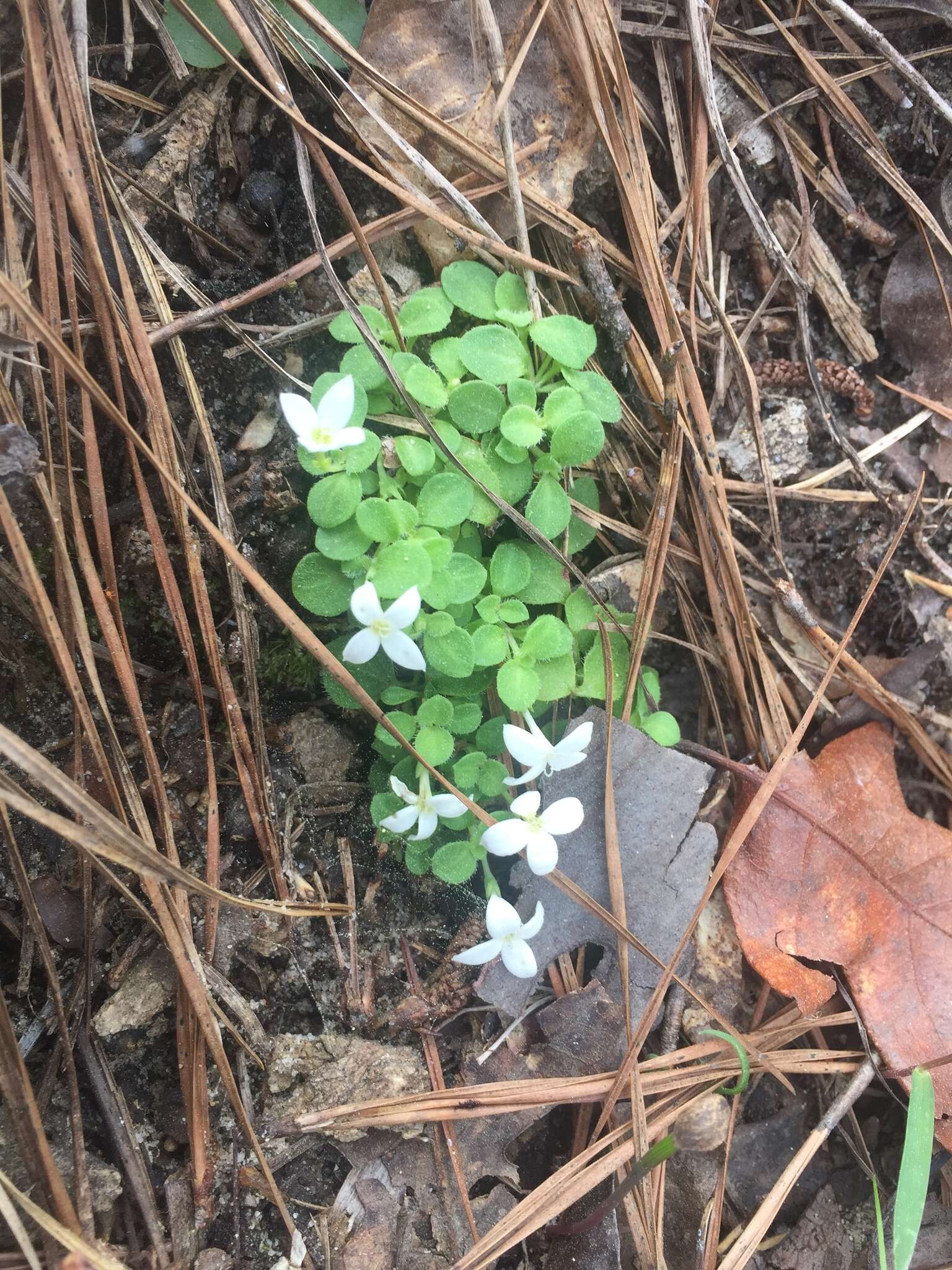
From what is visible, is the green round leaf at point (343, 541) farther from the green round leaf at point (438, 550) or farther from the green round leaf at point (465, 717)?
the green round leaf at point (465, 717)


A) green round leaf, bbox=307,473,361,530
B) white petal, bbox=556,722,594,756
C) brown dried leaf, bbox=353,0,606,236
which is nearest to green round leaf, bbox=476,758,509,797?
white petal, bbox=556,722,594,756

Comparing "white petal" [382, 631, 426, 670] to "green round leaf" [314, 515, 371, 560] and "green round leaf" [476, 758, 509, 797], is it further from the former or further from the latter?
"green round leaf" [476, 758, 509, 797]

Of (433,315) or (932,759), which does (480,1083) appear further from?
(433,315)

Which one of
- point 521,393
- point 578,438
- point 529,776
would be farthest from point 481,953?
point 521,393

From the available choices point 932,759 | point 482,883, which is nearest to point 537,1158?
point 482,883

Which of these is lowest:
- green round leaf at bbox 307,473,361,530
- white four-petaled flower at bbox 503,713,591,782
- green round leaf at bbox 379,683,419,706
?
white four-petaled flower at bbox 503,713,591,782
